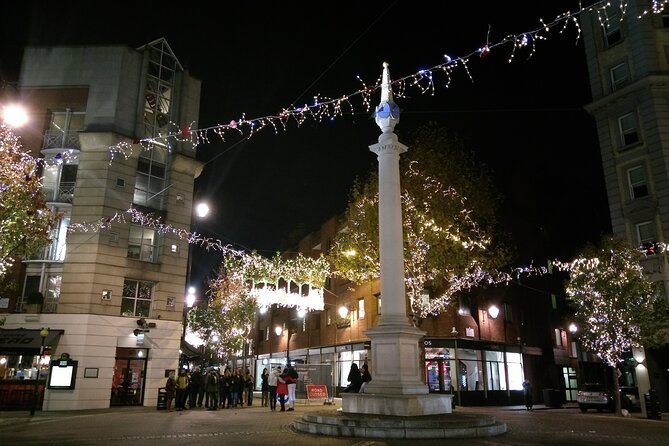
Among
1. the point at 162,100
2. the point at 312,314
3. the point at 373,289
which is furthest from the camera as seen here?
the point at 312,314

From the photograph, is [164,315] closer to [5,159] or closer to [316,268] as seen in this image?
[316,268]

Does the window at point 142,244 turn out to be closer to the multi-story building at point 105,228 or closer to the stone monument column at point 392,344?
the multi-story building at point 105,228

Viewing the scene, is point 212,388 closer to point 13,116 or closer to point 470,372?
point 13,116

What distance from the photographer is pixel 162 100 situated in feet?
102

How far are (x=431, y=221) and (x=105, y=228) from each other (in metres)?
16.0

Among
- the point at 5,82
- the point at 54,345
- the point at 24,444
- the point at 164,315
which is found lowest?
the point at 24,444

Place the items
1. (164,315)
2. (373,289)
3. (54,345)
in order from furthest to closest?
(373,289)
(164,315)
(54,345)

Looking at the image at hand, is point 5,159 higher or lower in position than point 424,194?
lower

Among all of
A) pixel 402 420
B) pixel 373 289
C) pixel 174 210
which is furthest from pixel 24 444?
pixel 373 289

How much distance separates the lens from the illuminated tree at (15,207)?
16609 millimetres

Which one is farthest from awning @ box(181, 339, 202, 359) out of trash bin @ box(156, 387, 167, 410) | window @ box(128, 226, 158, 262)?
trash bin @ box(156, 387, 167, 410)

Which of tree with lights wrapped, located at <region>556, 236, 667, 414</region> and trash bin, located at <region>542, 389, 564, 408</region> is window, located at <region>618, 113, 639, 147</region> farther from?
trash bin, located at <region>542, 389, 564, 408</region>

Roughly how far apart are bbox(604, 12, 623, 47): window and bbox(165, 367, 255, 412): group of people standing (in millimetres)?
27880

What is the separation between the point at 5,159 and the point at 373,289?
23.5 metres
